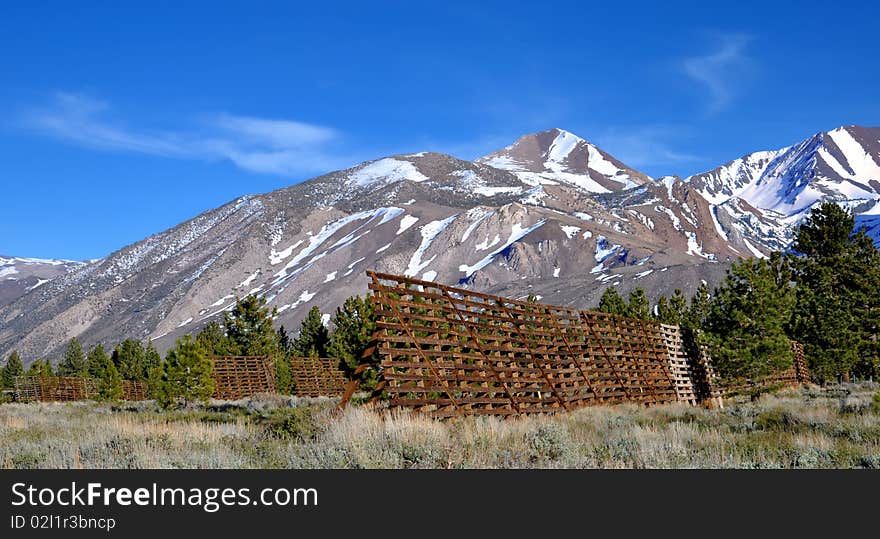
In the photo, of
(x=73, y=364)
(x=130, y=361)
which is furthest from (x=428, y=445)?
(x=73, y=364)

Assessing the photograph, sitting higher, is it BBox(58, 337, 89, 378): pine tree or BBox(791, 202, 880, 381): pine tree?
BBox(58, 337, 89, 378): pine tree

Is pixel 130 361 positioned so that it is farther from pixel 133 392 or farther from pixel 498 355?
pixel 498 355

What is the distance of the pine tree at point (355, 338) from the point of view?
3359cm

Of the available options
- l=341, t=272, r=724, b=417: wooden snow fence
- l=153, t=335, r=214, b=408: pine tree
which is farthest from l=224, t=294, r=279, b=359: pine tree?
l=341, t=272, r=724, b=417: wooden snow fence

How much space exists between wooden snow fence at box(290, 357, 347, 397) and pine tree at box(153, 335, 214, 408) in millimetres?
12724

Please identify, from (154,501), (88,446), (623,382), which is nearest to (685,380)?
(623,382)

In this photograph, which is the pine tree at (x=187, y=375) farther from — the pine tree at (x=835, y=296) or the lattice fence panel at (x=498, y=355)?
the pine tree at (x=835, y=296)

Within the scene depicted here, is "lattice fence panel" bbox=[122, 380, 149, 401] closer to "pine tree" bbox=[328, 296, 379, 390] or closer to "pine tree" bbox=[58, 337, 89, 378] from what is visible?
"pine tree" bbox=[328, 296, 379, 390]

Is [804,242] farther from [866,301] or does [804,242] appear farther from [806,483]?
[806,483]

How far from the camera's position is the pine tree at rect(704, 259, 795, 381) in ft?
77.5

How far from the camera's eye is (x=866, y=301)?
40.3m

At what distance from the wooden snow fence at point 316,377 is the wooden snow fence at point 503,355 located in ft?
82.5

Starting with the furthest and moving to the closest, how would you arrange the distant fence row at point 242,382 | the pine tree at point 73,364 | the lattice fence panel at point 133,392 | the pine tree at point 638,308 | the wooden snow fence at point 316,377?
1. the pine tree at point 73,364
2. the pine tree at point 638,308
3. the lattice fence panel at point 133,392
4. the wooden snow fence at point 316,377
5. the distant fence row at point 242,382

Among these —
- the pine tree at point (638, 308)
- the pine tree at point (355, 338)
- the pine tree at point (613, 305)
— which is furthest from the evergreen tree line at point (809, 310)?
the pine tree at point (613, 305)
